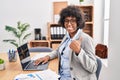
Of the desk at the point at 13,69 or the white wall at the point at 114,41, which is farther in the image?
the white wall at the point at 114,41

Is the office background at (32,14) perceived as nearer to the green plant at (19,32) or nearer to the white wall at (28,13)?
the white wall at (28,13)

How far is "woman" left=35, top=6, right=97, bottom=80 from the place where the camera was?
164 centimetres

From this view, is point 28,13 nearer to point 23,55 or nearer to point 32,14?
point 32,14

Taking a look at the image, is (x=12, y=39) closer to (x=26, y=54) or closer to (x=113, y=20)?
(x=26, y=54)

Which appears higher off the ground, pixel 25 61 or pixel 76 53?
pixel 76 53

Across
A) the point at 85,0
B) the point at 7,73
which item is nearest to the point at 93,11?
the point at 85,0

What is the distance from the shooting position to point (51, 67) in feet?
5.90

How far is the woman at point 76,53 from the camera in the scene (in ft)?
5.39

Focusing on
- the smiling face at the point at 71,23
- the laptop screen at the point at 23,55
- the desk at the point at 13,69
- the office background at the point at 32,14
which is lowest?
the desk at the point at 13,69

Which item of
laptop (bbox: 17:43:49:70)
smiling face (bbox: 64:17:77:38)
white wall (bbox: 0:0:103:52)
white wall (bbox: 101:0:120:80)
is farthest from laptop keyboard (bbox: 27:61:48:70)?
white wall (bbox: 0:0:103:52)

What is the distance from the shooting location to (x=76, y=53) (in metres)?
1.64

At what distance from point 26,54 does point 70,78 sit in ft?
1.73

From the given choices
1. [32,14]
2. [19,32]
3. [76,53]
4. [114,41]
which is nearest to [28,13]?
[32,14]

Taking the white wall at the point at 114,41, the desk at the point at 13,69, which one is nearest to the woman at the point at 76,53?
the desk at the point at 13,69
